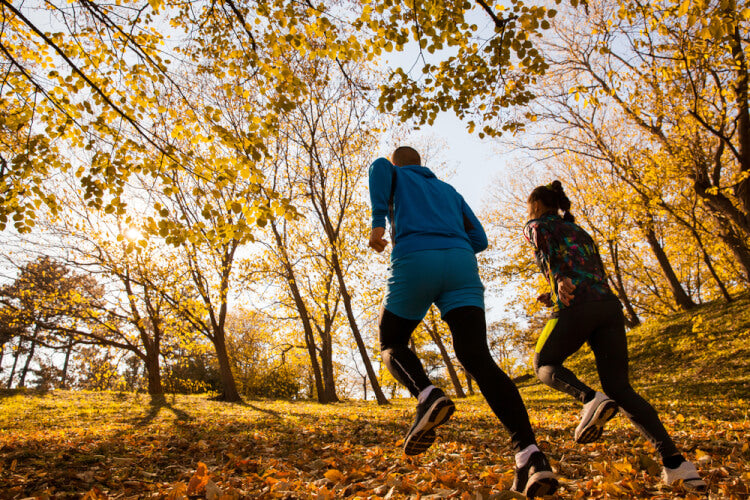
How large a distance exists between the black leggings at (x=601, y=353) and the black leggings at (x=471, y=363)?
2.34 feet

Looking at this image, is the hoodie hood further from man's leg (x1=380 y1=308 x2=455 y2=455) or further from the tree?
the tree

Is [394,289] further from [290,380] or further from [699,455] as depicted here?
[290,380]

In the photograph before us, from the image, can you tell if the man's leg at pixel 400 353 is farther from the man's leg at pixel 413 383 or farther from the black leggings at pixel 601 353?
the black leggings at pixel 601 353

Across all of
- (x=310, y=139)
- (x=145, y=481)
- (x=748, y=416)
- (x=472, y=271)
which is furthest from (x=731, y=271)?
(x=145, y=481)

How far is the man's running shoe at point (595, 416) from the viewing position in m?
2.35

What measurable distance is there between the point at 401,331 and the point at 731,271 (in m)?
25.2

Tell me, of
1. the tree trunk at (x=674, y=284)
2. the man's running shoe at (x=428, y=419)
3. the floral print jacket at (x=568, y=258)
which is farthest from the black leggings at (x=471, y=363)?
the tree trunk at (x=674, y=284)

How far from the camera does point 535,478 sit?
6.30ft

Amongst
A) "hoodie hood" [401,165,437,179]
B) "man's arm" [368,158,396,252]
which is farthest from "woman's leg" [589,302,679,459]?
"man's arm" [368,158,396,252]

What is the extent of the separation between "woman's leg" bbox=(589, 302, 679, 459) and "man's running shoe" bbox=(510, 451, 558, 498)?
88 cm

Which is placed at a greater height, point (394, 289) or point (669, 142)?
point (669, 142)

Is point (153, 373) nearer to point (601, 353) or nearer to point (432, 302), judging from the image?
point (432, 302)

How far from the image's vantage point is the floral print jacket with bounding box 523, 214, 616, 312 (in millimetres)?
2701

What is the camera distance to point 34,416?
9.11 m
